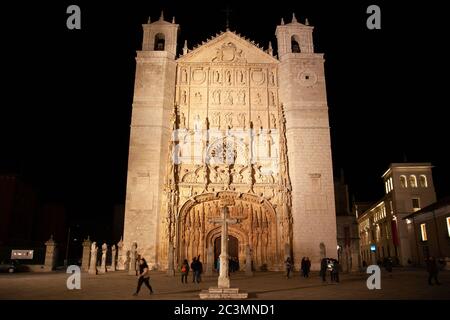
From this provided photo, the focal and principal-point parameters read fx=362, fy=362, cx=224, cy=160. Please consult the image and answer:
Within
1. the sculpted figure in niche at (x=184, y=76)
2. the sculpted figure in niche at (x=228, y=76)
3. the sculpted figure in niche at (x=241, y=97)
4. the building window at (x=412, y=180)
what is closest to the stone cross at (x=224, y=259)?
the sculpted figure in niche at (x=241, y=97)

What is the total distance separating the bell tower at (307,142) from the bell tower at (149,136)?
8.79 m

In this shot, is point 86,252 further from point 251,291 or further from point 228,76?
point 251,291

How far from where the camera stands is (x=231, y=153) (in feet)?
84.8

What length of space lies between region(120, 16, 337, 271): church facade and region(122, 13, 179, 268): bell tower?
2.8 inches

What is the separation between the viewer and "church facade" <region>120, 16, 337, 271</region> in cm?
2427

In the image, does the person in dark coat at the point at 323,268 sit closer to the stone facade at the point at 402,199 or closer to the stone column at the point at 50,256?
the stone column at the point at 50,256

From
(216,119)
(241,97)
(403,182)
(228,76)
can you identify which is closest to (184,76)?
(228,76)

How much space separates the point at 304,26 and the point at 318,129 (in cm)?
911

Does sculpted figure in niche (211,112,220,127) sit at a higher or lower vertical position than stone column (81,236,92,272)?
higher

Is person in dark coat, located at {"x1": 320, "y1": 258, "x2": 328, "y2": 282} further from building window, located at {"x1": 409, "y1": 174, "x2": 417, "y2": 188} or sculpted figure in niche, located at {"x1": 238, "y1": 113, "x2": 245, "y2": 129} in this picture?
building window, located at {"x1": 409, "y1": 174, "x2": 417, "y2": 188}

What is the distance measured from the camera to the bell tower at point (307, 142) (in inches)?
956

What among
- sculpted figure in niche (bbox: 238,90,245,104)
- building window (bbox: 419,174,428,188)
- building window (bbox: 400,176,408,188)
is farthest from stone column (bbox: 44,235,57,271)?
building window (bbox: 419,174,428,188)

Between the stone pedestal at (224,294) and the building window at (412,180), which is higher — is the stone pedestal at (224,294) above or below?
below

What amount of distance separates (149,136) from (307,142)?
11298 millimetres
